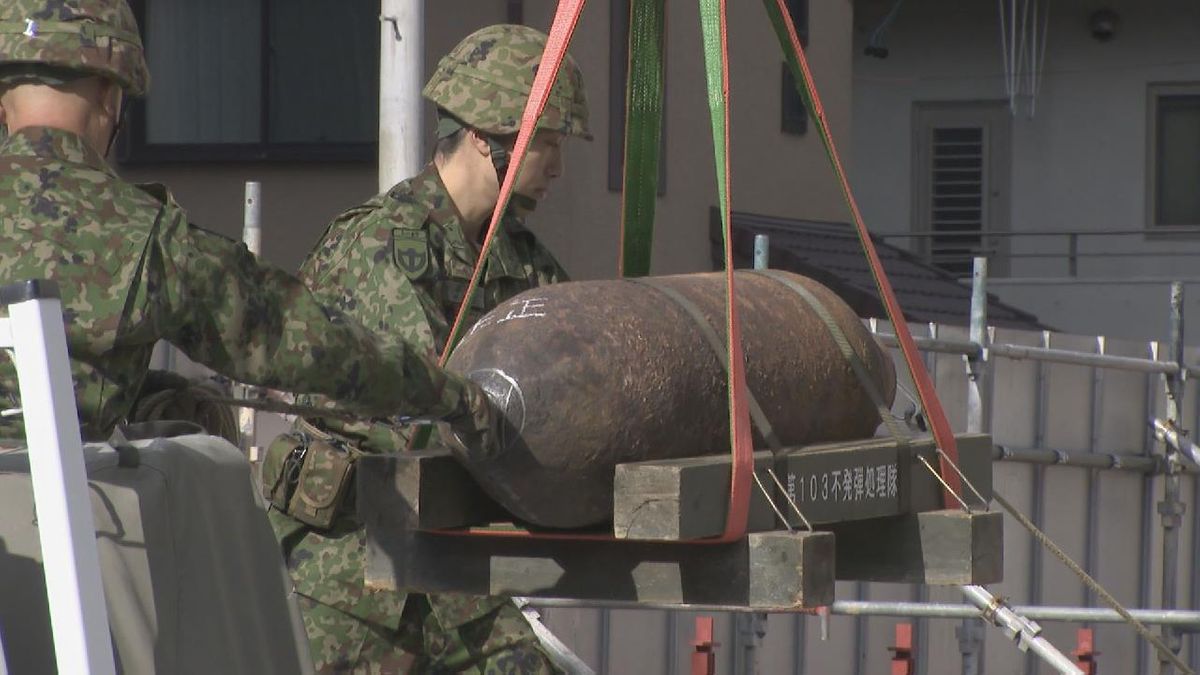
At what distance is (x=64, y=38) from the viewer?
10.9 feet

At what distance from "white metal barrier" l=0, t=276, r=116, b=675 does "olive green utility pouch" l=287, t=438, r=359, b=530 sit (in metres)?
1.92

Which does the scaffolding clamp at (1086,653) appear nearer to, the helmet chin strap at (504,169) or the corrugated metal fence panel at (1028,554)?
the corrugated metal fence panel at (1028,554)

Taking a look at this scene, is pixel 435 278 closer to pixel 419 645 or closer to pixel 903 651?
pixel 419 645

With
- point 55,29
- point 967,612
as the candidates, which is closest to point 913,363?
point 55,29

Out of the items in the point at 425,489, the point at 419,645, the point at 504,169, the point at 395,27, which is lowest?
the point at 419,645

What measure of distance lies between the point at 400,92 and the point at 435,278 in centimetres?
187

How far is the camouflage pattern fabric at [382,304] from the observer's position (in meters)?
4.40

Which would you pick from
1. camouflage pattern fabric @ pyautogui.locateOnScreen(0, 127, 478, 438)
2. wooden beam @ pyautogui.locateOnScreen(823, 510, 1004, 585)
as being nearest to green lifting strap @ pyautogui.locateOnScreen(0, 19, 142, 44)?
camouflage pattern fabric @ pyautogui.locateOnScreen(0, 127, 478, 438)

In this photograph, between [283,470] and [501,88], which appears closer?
[283,470]

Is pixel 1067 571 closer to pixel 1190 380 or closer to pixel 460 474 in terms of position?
pixel 1190 380

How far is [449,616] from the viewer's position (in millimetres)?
4488

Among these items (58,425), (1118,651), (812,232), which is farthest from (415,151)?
(812,232)

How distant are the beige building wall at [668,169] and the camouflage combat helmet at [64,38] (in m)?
6.59

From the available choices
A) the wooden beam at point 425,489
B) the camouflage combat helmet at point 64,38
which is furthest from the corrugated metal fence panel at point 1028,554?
the camouflage combat helmet at point 64,38
